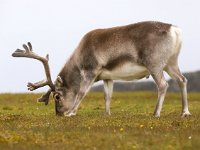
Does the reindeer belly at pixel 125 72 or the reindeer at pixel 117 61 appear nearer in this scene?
the reindeer at pixel 117 61

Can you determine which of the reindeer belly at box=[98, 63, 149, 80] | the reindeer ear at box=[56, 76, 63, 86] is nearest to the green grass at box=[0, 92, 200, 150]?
the reindeer belly at box=[98, 63, 149, 80]

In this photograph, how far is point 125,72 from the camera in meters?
21.4

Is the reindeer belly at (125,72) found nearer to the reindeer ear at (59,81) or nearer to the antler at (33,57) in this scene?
the reindeer ear at (59,81)

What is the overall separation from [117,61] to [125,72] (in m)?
0.52

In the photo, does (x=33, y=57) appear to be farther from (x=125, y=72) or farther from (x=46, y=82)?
(x=125, y=72)

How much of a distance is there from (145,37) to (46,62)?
4.60 metres

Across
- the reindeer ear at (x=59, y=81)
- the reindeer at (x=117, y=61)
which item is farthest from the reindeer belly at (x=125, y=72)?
the reindeer ear at (x=59, y=81)

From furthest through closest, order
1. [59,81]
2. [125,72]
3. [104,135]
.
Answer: [59,81], [125,72], [104,135]

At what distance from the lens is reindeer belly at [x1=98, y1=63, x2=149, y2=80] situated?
2117 centimetres

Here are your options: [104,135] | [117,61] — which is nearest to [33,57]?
[117,61]

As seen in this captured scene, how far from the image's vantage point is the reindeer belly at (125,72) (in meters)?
21.2

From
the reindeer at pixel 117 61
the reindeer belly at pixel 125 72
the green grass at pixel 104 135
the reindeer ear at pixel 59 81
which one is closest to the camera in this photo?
the green grass at pixel 104 135

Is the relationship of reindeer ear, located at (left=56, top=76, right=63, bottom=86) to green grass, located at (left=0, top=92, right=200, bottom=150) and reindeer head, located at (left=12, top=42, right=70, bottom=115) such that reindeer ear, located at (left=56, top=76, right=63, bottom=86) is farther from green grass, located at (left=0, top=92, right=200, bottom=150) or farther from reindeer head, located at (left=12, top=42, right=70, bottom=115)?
green grass, located at (left=0, top=92, right=200, bottom=150)

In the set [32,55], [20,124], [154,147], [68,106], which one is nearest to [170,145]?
[154,147]
